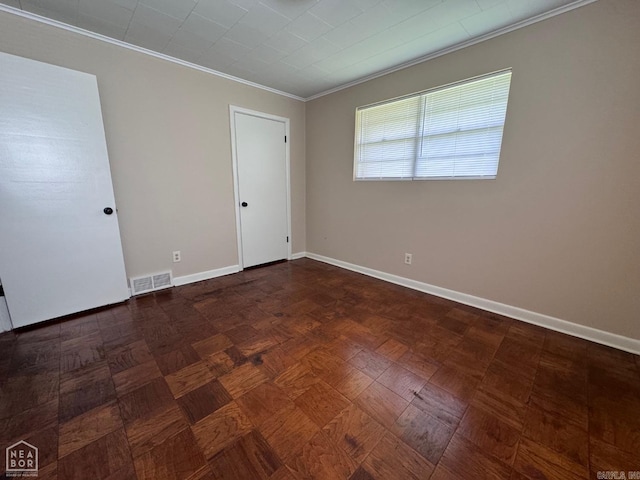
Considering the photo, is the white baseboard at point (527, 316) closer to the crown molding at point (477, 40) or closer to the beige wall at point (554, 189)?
the beige wall at point (554, 189)

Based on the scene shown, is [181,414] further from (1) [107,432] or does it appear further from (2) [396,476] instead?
(2) [396,476]

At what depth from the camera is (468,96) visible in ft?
7.80

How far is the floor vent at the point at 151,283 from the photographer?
2.72m

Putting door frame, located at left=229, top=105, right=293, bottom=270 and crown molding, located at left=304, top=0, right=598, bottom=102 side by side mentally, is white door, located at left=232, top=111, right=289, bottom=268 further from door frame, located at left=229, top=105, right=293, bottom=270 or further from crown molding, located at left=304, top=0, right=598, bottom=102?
crown molding, located at left=304, top=0, right=598, bottom=102

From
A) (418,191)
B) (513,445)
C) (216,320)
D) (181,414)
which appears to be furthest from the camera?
(418,191)

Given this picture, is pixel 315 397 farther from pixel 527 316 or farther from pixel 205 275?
pixel 205 275

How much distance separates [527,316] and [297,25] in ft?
10.6

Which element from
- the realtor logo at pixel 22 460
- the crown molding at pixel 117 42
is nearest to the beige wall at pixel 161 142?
the crown molding at pixel 117 42

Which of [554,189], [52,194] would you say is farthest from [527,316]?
[52,194]

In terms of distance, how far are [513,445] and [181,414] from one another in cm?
167

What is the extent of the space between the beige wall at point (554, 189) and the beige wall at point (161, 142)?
86.5 inches

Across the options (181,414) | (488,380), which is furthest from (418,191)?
(181,414)

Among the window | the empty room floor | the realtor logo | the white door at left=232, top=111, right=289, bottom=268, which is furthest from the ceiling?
the realtor logo

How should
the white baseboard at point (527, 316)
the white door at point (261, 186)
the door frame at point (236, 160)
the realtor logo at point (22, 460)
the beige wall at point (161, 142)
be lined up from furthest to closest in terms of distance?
the white door at point (261, 186) < the door frame at point (236, 160) < the beige wall at point (161, 142) < the white baseboard at point (527, 316) < the realtor logo at point (22, 460)
